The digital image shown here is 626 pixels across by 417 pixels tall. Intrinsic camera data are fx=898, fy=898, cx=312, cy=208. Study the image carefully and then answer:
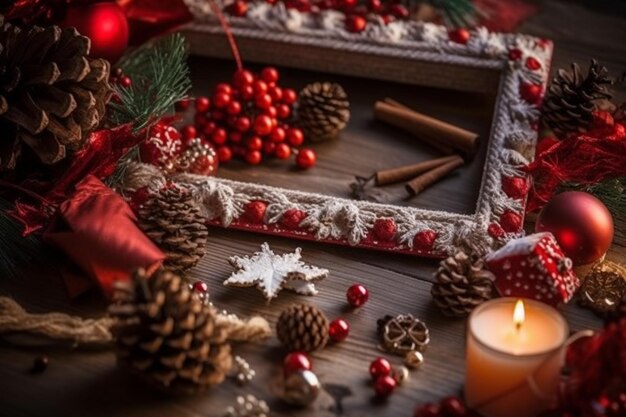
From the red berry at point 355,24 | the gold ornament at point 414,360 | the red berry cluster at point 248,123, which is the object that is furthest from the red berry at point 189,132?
the gold ornament at point 414,360

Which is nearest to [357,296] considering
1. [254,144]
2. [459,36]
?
[254,144]

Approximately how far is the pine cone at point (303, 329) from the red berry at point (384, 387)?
9 centimetres

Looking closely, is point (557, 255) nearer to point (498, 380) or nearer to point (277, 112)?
point (498, 380)

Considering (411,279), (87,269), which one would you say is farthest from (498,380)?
(87,269)

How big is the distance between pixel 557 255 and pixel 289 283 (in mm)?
346

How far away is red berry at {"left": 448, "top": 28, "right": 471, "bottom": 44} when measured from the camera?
5.14 feet

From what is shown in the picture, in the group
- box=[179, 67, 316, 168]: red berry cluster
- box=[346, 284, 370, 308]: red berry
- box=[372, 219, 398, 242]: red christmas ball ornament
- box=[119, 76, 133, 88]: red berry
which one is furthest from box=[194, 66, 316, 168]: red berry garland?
box=[346, 284, 370, 308]: red berry

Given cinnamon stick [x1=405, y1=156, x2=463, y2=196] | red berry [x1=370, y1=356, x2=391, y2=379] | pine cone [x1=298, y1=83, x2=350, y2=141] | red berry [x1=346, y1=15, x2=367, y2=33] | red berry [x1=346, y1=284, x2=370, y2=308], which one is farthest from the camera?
red berry [x1=346, y1=15, x2=367, y2=33]

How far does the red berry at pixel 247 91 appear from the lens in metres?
1.47

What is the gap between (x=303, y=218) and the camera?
1.28 meters

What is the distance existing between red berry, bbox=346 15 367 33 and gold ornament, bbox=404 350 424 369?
709 mm

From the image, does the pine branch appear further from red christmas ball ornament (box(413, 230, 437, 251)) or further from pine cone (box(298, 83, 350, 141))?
red christmas ball ornament (box(413, 230, 437, 251))

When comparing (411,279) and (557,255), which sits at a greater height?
(557,255)

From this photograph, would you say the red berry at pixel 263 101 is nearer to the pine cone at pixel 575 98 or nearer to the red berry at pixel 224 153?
the red berry at pixel 224 153
